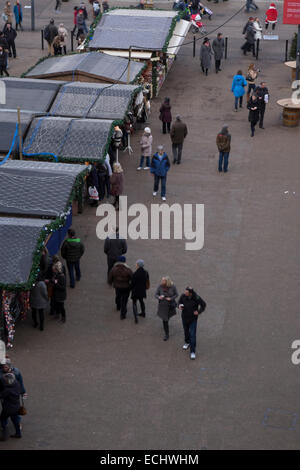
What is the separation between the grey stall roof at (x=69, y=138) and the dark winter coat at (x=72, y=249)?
391 cm

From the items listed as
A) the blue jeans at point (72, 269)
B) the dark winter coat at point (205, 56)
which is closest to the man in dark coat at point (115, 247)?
the blue jeans at point (72, 269)

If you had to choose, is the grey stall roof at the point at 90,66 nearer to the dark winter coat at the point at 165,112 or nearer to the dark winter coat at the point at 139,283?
the dark winter coat at the point at 165,112

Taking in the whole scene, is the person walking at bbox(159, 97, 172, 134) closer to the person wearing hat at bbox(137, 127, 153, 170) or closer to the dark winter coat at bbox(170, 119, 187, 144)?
the dark winter coat at bbox(170, 119, 187, 144)

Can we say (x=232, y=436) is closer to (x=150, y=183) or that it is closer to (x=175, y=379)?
(x=175, y=379)

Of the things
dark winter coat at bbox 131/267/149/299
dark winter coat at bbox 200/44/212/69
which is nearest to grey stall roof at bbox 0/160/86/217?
dark winter coat at bbox 131/267/149/299

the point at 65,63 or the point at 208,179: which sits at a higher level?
the point at 65,63

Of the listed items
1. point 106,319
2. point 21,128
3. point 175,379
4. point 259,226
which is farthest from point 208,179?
point 175,379

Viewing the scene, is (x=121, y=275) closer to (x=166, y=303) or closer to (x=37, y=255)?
(x=166, y=303)

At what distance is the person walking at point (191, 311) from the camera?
1427 cm

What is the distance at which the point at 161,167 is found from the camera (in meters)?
20.4

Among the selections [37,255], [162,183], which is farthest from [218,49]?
[37,255]

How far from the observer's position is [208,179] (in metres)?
22.2

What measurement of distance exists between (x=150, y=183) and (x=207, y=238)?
3.52 m

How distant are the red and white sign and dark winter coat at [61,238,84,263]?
1443 cm
